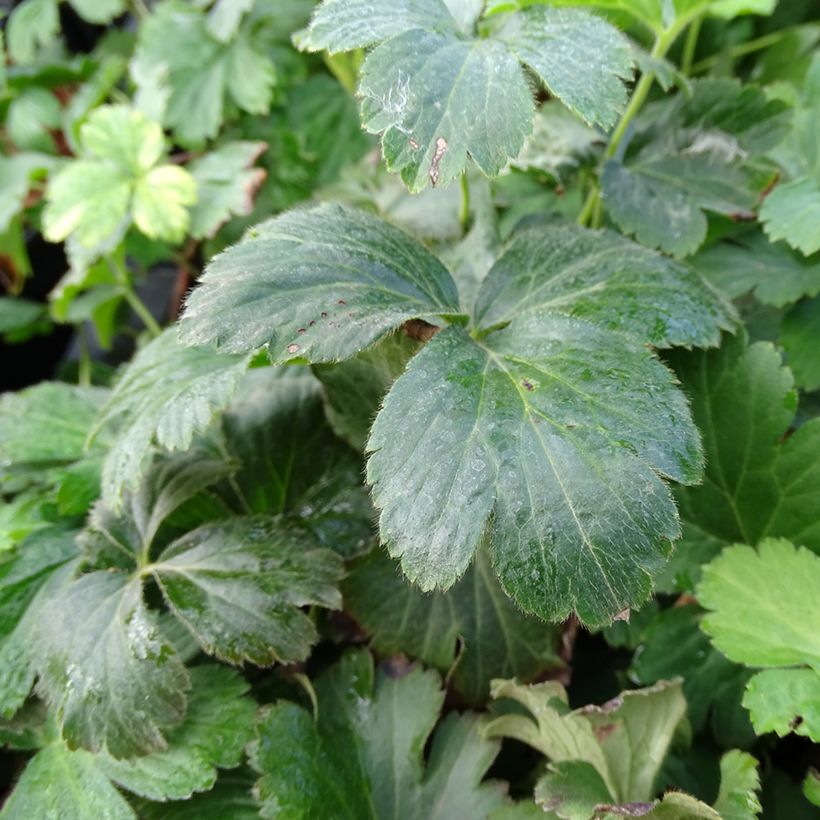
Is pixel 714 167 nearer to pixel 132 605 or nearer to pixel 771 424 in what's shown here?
pixel 771 424

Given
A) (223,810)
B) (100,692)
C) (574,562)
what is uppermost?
(574,562)

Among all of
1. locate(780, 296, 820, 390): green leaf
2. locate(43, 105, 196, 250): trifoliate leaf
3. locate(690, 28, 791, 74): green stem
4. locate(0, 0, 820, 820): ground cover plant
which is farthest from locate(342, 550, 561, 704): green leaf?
locate(690, 28, 791, 74): green stem

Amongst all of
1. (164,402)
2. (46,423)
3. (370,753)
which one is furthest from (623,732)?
(46,423)

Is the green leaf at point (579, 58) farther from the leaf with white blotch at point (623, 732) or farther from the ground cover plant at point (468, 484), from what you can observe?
the leaf with white blotch at point (623, 732)

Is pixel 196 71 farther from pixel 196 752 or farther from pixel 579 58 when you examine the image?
pixel 196 752

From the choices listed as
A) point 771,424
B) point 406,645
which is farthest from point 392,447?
point 771,424
